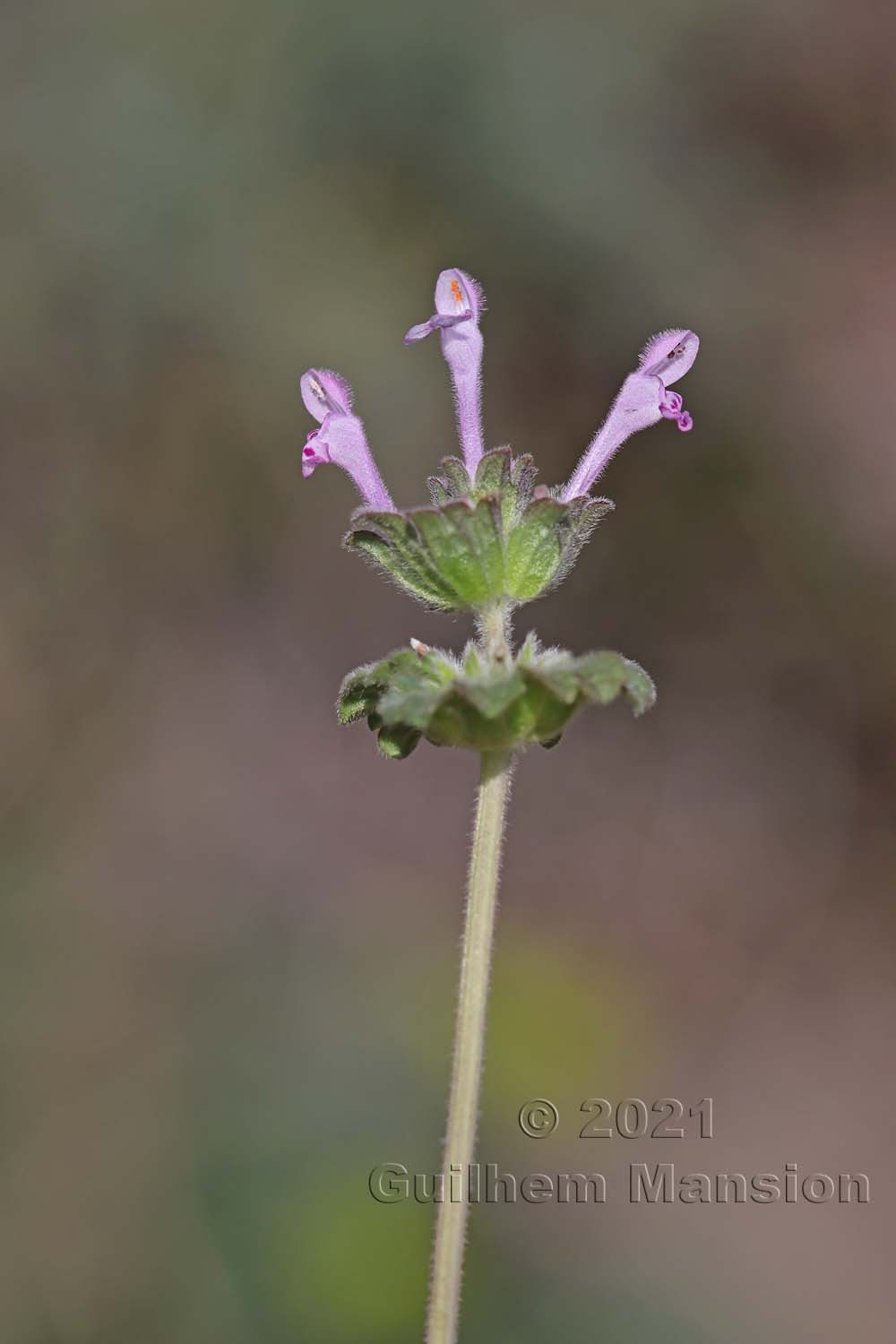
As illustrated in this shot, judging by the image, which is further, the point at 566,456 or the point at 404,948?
the point at 566,456

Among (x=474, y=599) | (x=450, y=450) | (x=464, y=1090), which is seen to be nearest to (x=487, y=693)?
(x=474, y=599)

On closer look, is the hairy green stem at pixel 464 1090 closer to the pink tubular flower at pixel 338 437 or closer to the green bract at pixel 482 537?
the green bract at pixel 482 537

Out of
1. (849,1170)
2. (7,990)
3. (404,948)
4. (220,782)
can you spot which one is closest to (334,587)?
(220,782)

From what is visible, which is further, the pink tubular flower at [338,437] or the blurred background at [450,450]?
the blurred background at [450,450]

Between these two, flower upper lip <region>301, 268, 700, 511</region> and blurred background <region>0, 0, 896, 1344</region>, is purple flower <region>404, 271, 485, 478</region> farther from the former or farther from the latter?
blurred background <region>0, 0, 896, 1344</region>

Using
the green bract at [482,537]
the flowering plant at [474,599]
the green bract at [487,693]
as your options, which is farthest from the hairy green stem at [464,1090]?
the green bract at [482,537]

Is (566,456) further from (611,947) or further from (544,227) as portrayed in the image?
(611,947)
